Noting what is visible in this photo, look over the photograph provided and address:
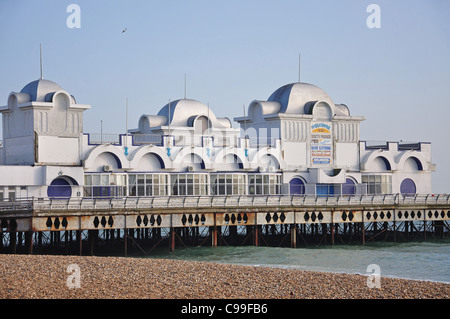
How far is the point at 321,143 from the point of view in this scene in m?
63.1

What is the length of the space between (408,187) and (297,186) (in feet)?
39.3

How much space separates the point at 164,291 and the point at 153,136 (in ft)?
103

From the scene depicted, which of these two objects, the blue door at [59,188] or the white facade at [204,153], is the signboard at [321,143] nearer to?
the white facade at [204,153]

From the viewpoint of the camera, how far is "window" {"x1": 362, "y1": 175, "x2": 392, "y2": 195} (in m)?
64.8

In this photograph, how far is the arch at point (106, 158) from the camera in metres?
50.5

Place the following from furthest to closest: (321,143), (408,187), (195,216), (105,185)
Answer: (408,187) < (321,143) < (105,185) < (195,216)

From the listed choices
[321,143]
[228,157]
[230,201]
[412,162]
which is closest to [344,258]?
[230,201]

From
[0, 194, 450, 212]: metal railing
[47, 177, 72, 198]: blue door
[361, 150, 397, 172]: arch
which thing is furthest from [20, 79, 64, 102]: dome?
[361, 150, 397, 172]: arch

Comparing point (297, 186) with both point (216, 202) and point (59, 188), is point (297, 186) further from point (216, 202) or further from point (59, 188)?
point (59, 188)

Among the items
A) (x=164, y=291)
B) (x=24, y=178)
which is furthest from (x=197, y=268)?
(x=24, y=178)

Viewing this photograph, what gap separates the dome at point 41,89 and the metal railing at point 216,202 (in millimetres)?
7641

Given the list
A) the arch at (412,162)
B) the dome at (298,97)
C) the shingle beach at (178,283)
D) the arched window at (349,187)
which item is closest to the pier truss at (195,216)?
the arched window at (349,187)

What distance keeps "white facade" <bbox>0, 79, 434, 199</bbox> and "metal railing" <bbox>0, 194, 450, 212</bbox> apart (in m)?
3.55
